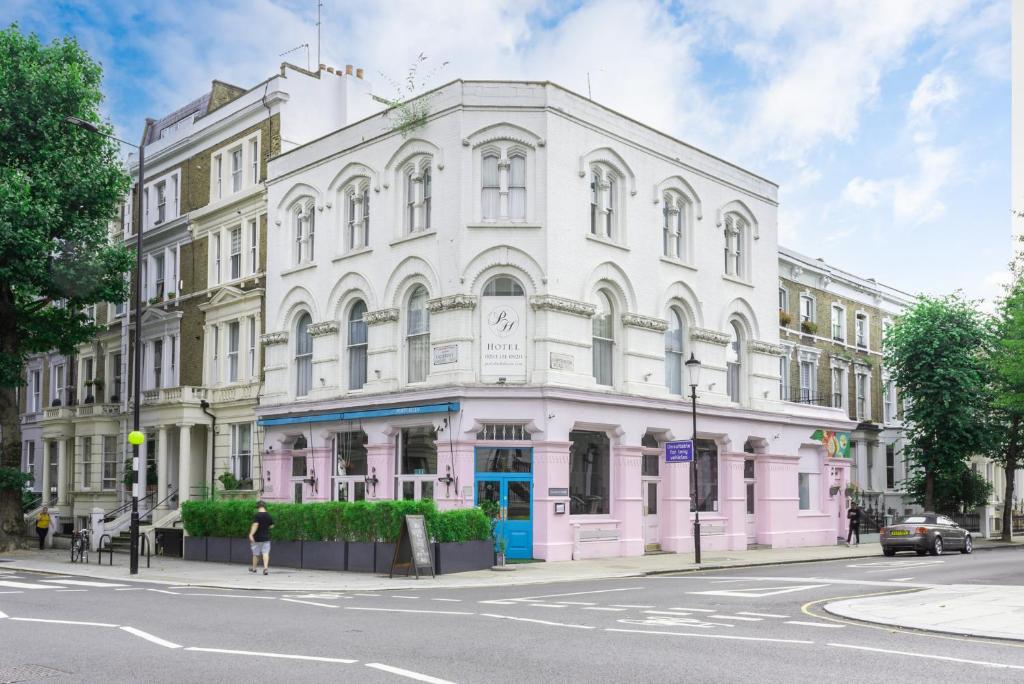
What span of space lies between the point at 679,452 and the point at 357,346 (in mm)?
10116

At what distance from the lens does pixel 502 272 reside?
91.6ft

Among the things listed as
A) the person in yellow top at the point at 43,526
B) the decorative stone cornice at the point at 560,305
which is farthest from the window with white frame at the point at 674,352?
the person in yellow top at the point at 43,526

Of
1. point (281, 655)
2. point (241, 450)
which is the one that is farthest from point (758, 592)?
point (241, 450)

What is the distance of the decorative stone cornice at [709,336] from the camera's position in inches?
1275

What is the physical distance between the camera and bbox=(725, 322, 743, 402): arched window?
34375 millimetres

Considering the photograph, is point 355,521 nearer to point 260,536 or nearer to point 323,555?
point 323,555

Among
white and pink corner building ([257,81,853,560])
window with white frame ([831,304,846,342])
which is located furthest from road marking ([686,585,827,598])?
window with white frame ([831,304,846,342])

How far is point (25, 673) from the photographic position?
9.87m

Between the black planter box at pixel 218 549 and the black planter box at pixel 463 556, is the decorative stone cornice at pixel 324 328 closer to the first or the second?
the black planter box at pixel 218 549

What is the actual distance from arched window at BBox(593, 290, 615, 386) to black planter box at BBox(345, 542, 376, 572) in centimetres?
844

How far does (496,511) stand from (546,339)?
4.70 meters

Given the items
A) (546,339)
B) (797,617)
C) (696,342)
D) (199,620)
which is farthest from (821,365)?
(199,620)

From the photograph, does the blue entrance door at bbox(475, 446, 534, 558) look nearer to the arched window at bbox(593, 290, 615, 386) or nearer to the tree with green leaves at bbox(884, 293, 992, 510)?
the arched window at bbox(593, 290, 615, 386)

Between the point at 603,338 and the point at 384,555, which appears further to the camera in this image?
the point at 603,338
